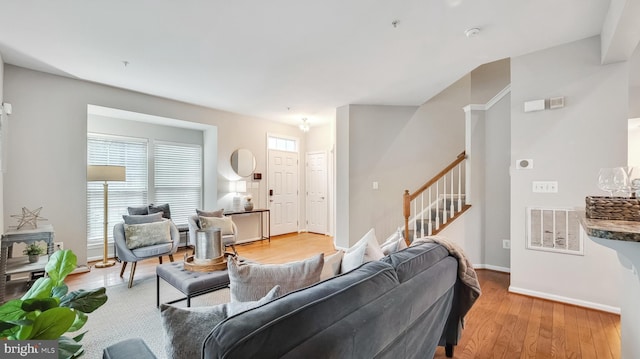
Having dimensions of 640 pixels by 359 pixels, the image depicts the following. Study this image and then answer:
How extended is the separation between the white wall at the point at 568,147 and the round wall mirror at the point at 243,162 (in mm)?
4393

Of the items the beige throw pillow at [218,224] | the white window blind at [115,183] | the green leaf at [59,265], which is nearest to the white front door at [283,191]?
the beige throw pillow at [218,224]

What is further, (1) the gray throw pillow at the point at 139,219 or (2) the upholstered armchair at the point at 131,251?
(1) the gray throw pillow at the point at 139,219

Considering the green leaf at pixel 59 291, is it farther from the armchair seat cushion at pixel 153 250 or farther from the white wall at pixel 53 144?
the white wall at pixel 53 144

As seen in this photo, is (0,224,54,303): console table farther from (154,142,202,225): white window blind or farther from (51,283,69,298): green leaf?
(51,283,69,298): green leaf

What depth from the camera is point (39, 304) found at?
0.65 m

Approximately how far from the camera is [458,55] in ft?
9.76

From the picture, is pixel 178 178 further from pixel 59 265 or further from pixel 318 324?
pixel 318 324

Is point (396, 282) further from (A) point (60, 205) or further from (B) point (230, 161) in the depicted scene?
(B) point (230, 161)

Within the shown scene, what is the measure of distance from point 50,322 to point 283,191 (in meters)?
5.76

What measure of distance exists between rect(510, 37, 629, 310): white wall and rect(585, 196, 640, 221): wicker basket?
5.22 feet

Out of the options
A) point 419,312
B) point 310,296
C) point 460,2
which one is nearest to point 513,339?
point 419,312

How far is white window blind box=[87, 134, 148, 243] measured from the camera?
4336 mm

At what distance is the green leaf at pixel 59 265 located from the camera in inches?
29.9

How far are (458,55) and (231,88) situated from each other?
9.60ft
